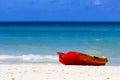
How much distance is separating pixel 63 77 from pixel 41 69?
1555mm

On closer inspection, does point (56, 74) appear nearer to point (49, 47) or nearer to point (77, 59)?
point (77, 59)

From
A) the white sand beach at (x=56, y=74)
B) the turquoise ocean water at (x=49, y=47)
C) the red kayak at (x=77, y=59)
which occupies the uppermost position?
the turquoise ocean water at (x=49, y=47)

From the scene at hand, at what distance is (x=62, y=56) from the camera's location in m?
13.0

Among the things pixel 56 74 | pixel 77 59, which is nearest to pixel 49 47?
pixel 77 59

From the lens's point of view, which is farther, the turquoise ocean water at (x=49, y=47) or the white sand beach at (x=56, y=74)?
the turquoise ocean water at (x=49, y=47)

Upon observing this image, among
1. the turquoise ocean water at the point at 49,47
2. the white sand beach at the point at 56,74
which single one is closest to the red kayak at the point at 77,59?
the white sand beach at the point at 56,74

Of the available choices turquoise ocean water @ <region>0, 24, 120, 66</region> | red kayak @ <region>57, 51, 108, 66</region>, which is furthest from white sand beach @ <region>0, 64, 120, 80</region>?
turquoise ocean water @ <region>0, 24, 120, 66</region>

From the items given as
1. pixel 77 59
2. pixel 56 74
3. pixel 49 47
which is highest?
pixel 49 47

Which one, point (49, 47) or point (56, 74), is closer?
point (56, 74)

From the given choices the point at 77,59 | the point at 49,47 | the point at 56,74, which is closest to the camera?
the point at 56,74

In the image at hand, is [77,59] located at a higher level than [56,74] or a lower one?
higher

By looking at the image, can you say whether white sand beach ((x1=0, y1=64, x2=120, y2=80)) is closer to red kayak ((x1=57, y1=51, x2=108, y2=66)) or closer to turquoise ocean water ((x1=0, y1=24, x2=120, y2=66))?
red kayak ((x1=57, y1=51, x2=108, y2=66))

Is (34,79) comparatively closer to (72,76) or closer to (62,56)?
(72,76)

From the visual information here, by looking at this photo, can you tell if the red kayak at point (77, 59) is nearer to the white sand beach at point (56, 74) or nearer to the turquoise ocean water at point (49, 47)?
the white sand beach at point (56, 74)
